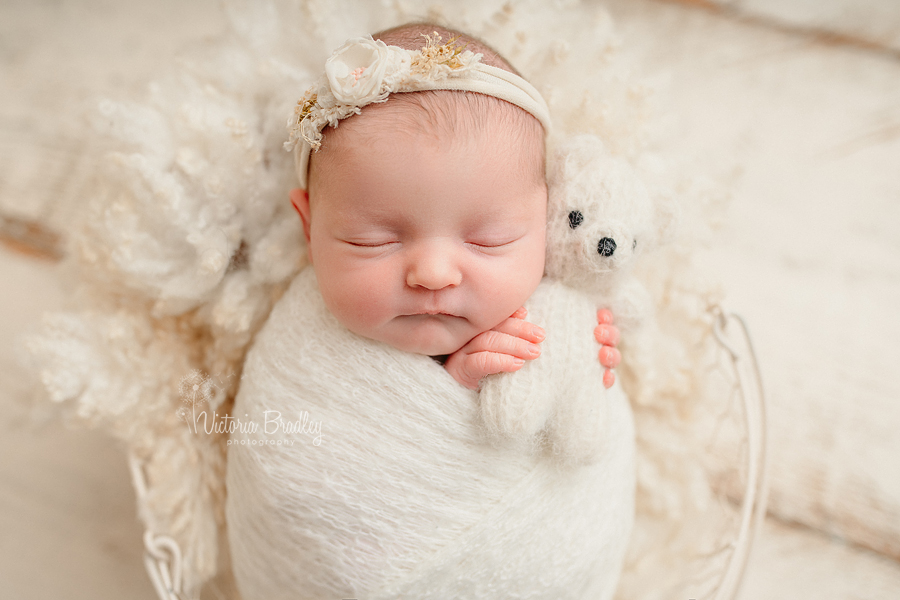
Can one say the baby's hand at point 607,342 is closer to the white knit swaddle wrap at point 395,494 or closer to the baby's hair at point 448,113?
the white knit swaddle wrap at point 395,494

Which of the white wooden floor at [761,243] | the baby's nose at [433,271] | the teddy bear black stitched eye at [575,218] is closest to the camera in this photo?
the baby's nose at [433,271]

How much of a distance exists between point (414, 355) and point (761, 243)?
1013 millimetres

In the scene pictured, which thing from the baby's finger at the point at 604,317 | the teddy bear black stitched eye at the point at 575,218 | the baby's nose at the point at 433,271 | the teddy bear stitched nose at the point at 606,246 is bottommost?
the baby's finger at the point at 604,317

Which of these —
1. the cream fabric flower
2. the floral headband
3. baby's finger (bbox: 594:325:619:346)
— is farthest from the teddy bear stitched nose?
the cream fabric flower

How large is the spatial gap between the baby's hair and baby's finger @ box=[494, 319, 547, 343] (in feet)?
0.69

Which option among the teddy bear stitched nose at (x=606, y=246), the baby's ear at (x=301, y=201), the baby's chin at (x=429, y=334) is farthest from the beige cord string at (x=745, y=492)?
the baby's ear at (x=301, y=201)

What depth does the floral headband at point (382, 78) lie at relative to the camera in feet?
2.63

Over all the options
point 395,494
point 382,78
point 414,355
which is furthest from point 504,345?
point 382,78

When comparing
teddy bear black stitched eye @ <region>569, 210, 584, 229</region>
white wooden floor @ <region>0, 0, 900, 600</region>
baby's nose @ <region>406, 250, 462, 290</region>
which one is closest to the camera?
baby's nose @ <region>406, 250, 462, 290</region>

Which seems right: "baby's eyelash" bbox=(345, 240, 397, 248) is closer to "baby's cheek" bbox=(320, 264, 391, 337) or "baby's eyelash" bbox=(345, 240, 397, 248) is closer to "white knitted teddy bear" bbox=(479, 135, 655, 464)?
"baby's cheek" bbox=(320, 264, 391, 337)

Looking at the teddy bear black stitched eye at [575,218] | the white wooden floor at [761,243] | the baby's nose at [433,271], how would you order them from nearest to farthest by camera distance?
the baby's nose at [433,271], the teddy bear black stitched eye at [575,218], the white wooden floor at [761,243]

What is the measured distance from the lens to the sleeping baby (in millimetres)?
811

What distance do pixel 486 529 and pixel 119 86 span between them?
1391 mm

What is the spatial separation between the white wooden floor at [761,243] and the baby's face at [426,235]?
482 millimetres
